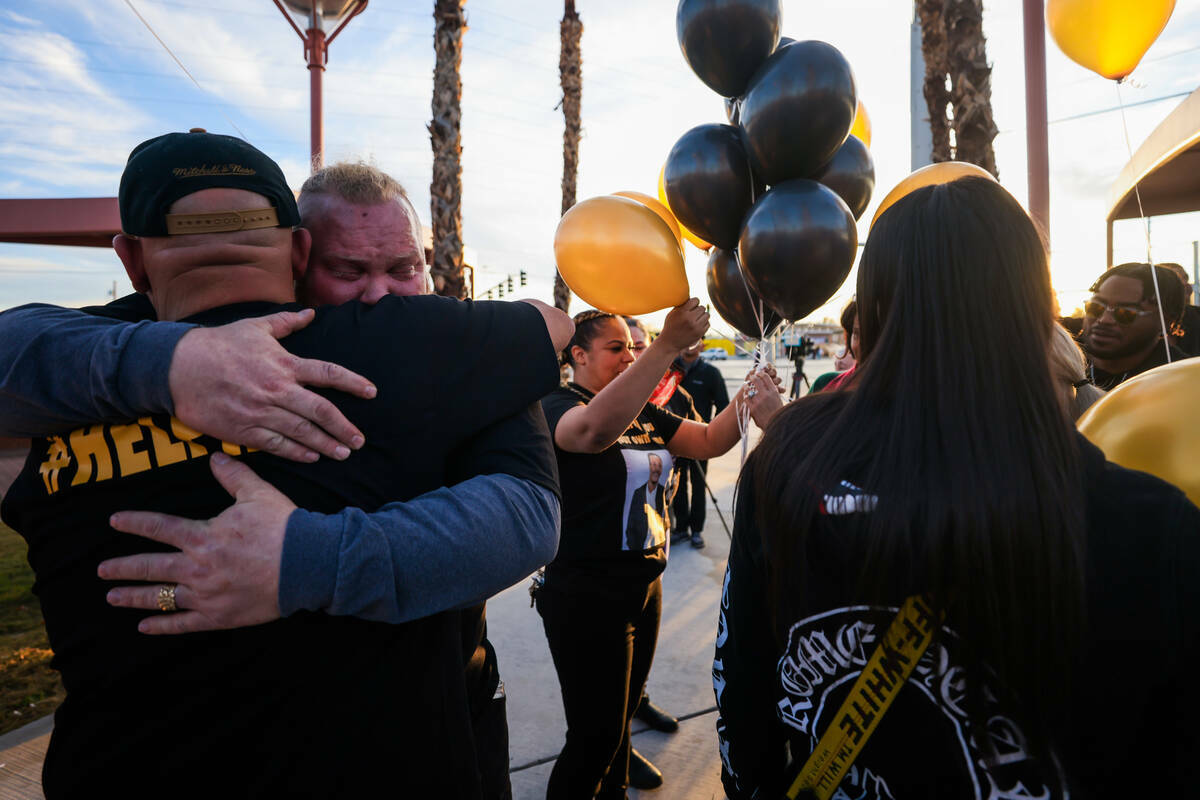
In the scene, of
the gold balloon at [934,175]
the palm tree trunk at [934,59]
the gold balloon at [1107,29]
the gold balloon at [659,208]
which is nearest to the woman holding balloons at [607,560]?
the gold balloon at [659,208]

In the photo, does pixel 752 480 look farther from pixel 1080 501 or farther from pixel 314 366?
pixel 314 366

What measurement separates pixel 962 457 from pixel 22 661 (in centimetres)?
487

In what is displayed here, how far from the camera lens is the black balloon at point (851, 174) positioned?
273cm

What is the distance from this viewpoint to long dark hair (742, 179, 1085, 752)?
0.92 meters

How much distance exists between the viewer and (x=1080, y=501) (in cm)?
93

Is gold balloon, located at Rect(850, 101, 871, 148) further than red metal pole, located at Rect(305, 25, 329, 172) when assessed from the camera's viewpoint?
No

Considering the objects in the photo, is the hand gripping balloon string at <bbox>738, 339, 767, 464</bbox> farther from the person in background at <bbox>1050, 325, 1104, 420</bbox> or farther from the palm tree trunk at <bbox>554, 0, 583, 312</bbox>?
the palm tree trunk at <bbox>554, 0, 583, 312</bbox>

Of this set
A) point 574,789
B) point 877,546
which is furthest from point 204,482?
point 574,789

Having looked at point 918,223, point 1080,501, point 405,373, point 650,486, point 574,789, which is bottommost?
point 574,789

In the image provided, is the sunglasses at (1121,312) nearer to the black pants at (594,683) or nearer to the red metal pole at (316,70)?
the black pants at (594,683)

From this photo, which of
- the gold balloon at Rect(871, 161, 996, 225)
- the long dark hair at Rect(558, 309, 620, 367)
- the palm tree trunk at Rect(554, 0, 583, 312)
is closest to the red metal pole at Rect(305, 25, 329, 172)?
the palm tree trunk at Rect(554, 0, 583, 312)

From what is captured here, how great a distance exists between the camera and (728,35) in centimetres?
249

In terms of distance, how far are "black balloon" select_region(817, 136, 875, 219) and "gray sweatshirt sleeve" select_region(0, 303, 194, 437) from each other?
2.53 metres

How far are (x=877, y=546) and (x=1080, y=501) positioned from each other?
0.30m
